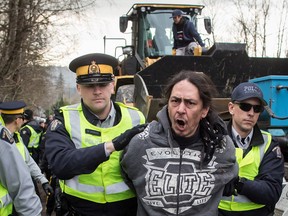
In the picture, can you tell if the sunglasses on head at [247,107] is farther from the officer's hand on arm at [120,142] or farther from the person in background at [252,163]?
the officer's hand on arm at [120,142]

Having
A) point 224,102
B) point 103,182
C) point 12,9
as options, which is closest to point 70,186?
point 103,182

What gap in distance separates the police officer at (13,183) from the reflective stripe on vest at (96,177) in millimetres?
236

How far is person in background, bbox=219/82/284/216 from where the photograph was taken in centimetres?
310

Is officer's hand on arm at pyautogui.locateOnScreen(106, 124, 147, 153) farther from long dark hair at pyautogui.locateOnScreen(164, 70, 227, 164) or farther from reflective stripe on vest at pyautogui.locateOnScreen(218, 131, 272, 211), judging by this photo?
reflective stripe on vest at pyautogui.locateOnScreen(218, 131, 272, 211)

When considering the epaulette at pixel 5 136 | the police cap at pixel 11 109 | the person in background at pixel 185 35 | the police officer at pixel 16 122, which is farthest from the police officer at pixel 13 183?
the person in background at pixel 185 35

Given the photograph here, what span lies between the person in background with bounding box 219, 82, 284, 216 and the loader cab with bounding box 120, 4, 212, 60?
6.48 metres

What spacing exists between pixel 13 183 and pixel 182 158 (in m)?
1.02

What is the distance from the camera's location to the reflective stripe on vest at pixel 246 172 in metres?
3.16

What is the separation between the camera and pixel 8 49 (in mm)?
11227

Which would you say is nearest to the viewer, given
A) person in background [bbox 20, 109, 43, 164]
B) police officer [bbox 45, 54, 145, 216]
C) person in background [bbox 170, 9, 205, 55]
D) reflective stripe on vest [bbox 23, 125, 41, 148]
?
police officer [bbox 45, 54, 145, 216]

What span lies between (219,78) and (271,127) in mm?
1702

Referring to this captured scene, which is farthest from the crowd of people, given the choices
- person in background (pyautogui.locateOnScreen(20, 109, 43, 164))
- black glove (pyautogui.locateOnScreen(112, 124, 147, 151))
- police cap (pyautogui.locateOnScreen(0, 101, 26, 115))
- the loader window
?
person in background (pyautogui.locateOnScreen(20, 109, 43, 164))

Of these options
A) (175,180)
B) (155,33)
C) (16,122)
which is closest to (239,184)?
(175,180)

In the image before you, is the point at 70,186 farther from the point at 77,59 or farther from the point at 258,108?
the point at 258,108
